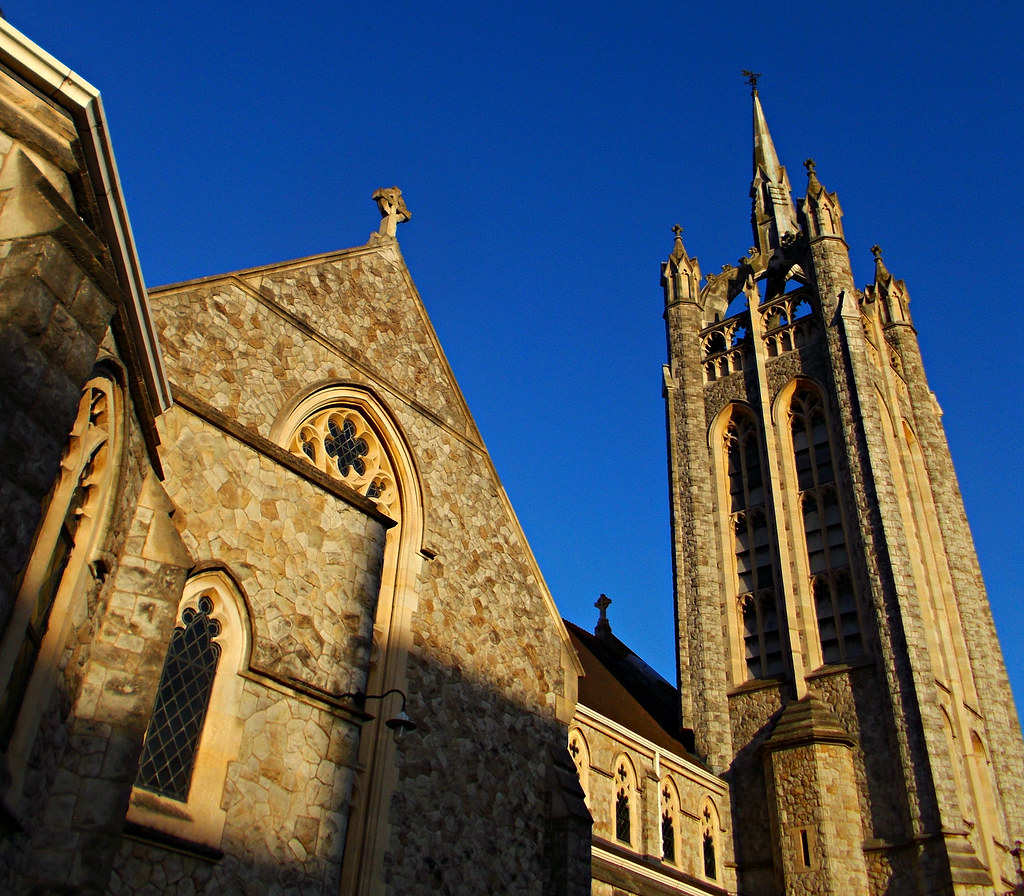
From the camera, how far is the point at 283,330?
35.7ft

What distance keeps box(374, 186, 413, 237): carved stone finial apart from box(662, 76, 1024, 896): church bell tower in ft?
46.4

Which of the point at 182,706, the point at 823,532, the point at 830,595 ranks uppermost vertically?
the point at 823,532

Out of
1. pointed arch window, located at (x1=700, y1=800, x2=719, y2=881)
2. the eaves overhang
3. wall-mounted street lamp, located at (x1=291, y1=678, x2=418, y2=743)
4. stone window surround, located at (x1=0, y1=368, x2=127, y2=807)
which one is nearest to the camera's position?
stone window surround, located at (x1=0, y1=368, x2=127, y2=807)

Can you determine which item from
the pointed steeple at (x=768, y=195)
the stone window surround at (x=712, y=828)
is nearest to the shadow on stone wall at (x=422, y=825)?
the stone window surround at (x=712, y=828)

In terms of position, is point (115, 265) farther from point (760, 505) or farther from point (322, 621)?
point (760, 505)

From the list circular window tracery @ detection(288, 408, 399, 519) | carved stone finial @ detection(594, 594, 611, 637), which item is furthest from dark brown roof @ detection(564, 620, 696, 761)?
circular window tracery @ detection(288, 408, 399, 519)

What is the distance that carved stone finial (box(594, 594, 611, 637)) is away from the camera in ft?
100

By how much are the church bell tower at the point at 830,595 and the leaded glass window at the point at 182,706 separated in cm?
1538

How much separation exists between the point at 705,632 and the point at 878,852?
7.00 meters

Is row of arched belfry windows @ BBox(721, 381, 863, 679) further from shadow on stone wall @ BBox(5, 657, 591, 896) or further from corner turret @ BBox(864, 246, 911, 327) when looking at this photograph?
shadow on stone wall @ BBox(5, 657, 591, 896)

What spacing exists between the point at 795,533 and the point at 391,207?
15.5m

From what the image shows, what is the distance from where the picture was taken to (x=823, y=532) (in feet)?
82.0

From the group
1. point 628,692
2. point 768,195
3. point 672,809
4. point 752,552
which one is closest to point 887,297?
point 768,195

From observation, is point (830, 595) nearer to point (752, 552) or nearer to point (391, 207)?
point (752, 552)
